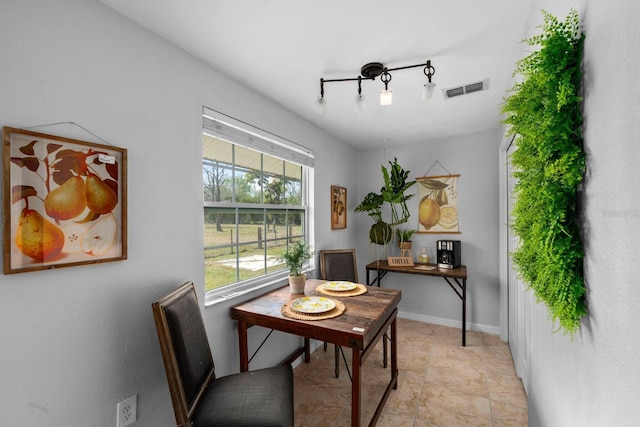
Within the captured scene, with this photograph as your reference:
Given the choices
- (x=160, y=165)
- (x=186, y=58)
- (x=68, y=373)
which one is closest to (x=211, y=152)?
(x=160, y=165)

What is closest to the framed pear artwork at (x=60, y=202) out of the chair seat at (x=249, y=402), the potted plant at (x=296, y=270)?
the chair seat at (x=249, y=402)

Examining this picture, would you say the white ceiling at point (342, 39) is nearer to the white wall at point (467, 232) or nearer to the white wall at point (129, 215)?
the white wall at point (129, 215)

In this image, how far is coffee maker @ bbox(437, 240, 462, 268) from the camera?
3350 millimetres

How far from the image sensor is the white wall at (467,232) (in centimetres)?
338

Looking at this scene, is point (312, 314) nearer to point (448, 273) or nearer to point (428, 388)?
point (428, 388)

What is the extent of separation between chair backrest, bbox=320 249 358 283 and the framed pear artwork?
203cm

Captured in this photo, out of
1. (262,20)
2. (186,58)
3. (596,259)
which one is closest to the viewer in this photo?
(596,259)

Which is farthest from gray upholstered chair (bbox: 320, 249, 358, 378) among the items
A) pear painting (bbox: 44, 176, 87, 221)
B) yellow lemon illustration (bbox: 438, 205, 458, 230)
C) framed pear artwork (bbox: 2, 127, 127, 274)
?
pear painting (bbox: 44, 176, 87, 221)

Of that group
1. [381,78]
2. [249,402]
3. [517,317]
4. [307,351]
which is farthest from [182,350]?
[517,317]

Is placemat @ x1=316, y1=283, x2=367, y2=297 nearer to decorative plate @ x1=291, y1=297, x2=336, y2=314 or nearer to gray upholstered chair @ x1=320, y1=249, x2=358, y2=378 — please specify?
decorative plate @ x1=291, y1=297, x2=336, y2=314

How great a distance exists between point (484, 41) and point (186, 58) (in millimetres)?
1839

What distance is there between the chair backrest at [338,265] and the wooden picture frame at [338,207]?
401 millimetres

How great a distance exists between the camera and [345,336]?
159 cm

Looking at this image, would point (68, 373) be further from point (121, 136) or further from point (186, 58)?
point (186, 58)
